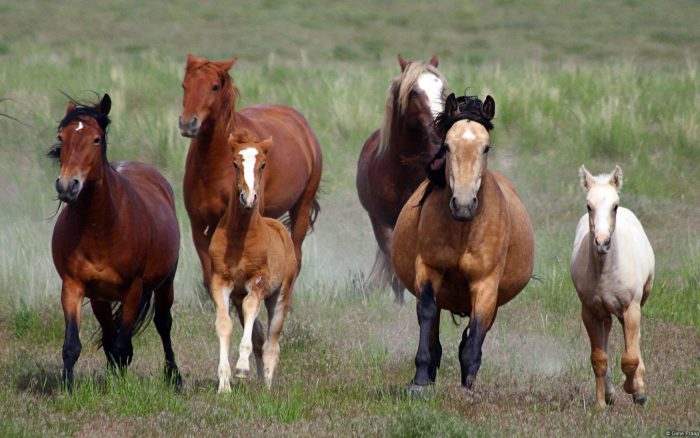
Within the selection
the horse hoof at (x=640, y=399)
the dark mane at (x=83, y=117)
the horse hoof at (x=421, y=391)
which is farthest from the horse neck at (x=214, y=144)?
the horse hoof at (x=640, y=399)

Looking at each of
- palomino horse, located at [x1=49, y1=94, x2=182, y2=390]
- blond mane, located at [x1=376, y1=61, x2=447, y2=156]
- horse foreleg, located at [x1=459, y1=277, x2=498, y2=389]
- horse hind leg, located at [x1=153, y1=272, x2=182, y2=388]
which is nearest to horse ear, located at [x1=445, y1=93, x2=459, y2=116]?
horse foreleg, located at [x1=459, y1=277, x2=498, y2=389]

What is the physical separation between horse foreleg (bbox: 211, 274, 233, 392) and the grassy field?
119mm

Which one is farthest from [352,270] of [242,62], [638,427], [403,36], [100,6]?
[100,6]

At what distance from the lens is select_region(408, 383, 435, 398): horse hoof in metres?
7.07

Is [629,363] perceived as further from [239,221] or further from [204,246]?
[204,246]

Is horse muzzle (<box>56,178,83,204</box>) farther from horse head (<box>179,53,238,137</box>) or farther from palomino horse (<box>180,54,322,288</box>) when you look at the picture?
horse head (<box>179,53,238,137</box>)

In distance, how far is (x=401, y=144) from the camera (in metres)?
10.6

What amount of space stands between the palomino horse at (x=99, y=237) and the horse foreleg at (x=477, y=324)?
1.97 m

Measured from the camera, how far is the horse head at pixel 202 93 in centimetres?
873

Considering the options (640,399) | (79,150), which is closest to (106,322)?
(79,150)

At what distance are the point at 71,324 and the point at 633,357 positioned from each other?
137 inches

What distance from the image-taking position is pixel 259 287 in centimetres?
771

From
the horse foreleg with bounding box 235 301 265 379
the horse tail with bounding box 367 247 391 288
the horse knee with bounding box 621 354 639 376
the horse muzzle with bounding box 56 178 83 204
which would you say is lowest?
the horse tail with bounding box 367 247 391 288

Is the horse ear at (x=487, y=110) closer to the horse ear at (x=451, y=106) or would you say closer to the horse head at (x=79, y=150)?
the horse ear at (x=451, y=106)
